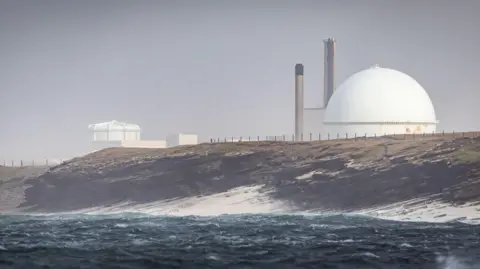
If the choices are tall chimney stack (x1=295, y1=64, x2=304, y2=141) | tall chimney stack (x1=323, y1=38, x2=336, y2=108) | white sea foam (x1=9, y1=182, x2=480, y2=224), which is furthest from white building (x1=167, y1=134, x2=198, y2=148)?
white sea foam (x1=9, y1=182, x2=480, y2=224)

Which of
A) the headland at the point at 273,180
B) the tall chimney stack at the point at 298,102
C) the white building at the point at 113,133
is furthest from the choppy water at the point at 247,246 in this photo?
the white building at the point at 113,133

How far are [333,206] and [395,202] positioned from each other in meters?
5.65

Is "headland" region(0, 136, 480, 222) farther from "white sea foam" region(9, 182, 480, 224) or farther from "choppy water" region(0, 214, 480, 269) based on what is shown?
"choppy water" region(0, 214, 480, 269)

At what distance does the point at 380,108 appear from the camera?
3509 inches

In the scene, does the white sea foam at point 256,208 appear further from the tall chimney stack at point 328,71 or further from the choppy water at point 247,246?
the tall chimney stack at point 328,71

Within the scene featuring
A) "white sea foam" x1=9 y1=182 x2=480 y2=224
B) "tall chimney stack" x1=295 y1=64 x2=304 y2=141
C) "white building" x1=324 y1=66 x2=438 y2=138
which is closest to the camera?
"white sea foam" x1=9 y1=182 x2=480 y2=224

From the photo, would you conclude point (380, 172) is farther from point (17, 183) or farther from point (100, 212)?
point (17, 183)

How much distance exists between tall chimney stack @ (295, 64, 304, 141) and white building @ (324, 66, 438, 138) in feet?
24.5

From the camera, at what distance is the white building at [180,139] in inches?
3973

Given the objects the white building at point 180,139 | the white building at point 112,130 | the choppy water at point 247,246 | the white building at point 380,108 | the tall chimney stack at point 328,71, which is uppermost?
the tall chimney stack at point 328,71

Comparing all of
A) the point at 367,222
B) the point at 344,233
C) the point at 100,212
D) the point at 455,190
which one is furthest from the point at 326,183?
the point at 344,233

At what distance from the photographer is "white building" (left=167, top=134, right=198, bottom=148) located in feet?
331

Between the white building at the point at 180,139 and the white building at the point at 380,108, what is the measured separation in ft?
64.9

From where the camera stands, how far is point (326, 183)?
72.2m
